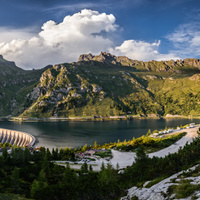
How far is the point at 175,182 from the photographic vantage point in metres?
19.0

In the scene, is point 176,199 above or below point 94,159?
above

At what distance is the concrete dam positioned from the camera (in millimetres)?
167062

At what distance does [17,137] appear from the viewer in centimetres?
17788

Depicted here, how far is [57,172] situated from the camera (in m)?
62.4

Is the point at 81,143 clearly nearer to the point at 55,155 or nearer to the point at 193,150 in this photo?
the point at 55,155

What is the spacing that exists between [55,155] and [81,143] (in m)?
68.1

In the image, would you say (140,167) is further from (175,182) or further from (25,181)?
(25,181)

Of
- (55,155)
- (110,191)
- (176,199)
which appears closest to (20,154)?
(55,155)

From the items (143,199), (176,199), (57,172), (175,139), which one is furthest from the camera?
(175,139)

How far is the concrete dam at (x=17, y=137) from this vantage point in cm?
16706

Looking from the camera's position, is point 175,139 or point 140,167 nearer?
point 140,167

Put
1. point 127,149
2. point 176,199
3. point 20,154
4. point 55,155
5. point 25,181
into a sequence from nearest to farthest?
point 176,199, point 25,181, point 20,154, point 55,155, point 127,149

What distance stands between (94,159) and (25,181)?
44921 mm

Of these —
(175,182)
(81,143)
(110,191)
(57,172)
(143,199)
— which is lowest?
(81,143)
